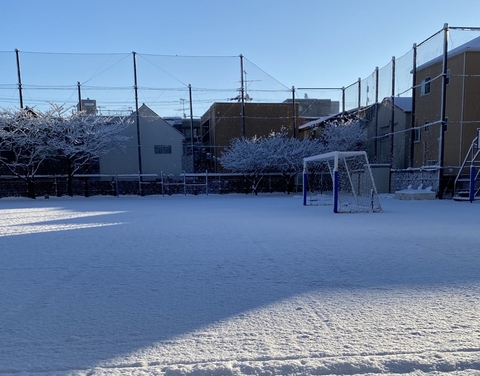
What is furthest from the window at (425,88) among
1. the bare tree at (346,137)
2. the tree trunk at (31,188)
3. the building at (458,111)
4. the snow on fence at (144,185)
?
the tree trunk at (31,188)

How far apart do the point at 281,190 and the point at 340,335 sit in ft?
56.8

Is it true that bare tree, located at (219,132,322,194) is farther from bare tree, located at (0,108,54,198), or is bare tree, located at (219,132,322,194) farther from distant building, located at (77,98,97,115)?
bare tree, located at (0,108,54,198)

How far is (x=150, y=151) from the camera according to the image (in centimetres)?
2281

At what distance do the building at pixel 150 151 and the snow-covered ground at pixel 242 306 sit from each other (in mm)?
17018

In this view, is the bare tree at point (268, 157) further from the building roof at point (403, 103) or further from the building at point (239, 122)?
the building roof at point (403, 103)

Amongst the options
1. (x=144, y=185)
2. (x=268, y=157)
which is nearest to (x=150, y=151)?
(x=144, y=185)

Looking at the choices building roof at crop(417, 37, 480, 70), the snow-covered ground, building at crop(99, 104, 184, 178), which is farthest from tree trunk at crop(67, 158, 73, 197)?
building roof at crop(417, 37, 480, 70)

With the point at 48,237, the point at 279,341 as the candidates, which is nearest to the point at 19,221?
the point at 48,237

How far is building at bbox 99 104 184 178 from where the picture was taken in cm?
2205

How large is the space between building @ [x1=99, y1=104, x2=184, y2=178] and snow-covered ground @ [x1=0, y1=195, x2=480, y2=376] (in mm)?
17018

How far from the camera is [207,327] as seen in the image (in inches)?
98.0

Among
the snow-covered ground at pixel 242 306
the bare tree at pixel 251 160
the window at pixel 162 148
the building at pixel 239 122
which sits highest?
the building at pixel 239 122

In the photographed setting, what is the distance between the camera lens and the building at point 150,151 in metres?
22.0

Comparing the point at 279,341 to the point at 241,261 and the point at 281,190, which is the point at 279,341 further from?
the point at 281,190
